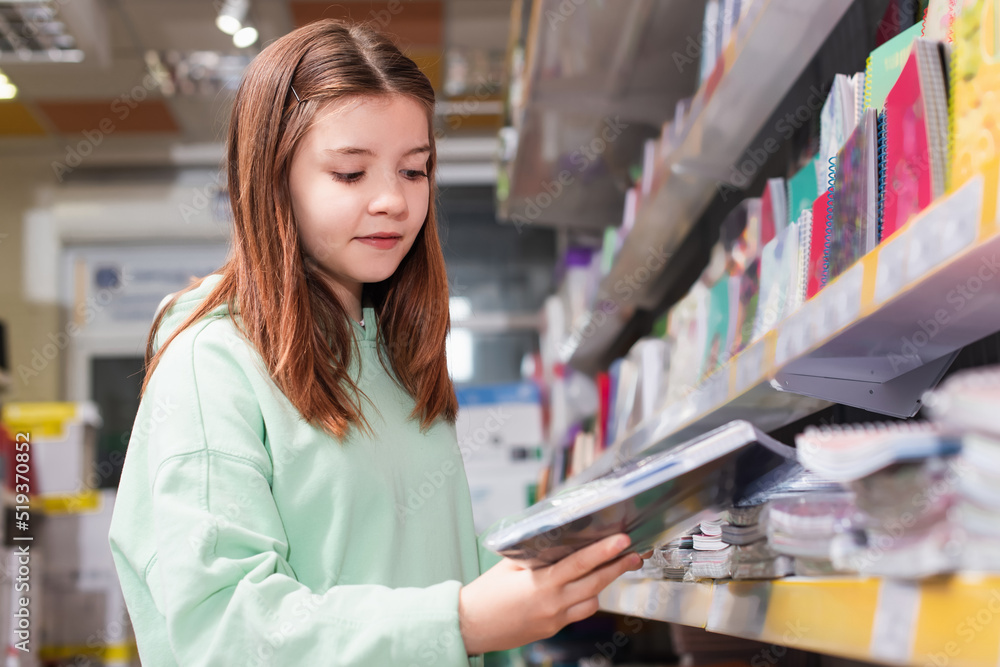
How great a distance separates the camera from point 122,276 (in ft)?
18.7

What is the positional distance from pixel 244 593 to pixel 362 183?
0.47m

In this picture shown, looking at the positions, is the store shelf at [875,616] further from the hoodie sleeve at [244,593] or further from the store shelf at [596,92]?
the store shelf at [596,92]

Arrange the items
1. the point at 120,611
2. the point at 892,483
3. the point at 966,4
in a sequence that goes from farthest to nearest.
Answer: the point at 120,611 < the point at 966,4 < the point at 892,483

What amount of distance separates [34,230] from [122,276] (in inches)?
22.0

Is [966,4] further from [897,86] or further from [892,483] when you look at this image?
[892,483]

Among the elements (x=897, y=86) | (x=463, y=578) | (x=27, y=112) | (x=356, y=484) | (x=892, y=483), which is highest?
(x=27, y=112)

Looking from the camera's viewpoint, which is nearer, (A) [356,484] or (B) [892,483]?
(B) [892,483]

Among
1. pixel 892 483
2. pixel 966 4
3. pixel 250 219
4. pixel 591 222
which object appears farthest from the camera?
pixel 591 222

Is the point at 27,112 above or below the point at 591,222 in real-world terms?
above

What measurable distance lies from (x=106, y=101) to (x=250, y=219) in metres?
4.31

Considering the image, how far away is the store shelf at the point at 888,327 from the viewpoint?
1.81ft

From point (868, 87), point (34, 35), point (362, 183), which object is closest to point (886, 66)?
point (868, 87)

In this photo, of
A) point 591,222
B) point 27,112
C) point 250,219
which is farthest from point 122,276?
point 250,219

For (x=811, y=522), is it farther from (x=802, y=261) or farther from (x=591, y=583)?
(x=802, y=261)
